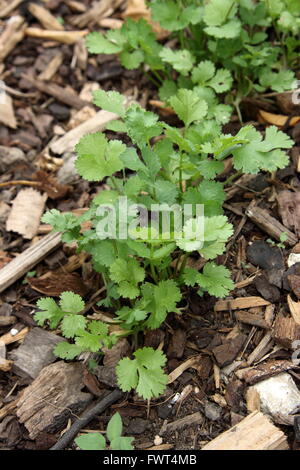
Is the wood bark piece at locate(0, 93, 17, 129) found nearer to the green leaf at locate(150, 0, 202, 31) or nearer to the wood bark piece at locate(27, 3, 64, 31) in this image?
the wood bark piece at locate(27, 3, 64, 31)

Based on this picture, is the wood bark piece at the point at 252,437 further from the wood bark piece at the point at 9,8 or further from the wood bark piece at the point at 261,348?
the wood bark piece at the point at 9,8

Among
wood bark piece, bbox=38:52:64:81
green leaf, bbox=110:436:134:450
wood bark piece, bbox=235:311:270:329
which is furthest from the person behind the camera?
wood bark piece, bbox=38:52:64:81

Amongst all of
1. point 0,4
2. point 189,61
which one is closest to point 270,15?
point 189,61

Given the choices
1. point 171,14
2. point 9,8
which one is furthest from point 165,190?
point 9,8

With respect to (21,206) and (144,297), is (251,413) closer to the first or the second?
(144,297)

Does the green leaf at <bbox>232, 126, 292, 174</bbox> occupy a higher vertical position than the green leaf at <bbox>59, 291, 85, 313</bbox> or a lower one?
higher

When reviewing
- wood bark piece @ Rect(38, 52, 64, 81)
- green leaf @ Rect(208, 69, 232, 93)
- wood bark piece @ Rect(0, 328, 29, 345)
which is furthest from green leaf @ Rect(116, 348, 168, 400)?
wood bark piece @ Rect(38, 52, 64, 81)

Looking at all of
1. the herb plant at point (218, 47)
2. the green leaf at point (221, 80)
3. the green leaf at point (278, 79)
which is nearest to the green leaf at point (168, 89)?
the herb plant at point (218, 47)

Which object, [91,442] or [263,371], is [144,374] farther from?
[263,371]
